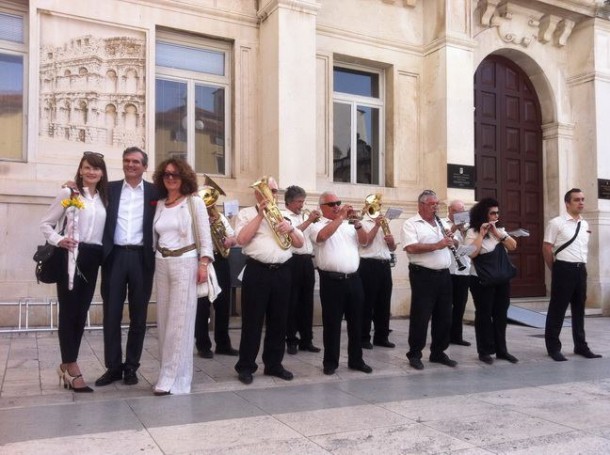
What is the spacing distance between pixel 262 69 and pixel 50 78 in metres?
3.19

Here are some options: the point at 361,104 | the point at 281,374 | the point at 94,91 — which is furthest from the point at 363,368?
the point at 361,104

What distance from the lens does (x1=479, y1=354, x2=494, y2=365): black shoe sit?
22.8 feet

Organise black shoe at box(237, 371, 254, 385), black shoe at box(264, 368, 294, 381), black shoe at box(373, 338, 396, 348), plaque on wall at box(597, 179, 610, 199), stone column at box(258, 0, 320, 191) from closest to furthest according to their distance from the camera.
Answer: black shoe at box(237, 371, 254, 385), black shoe at box(264, 368, 294, 381), black shoe at box(373, 338, 396, 348), stone column at box(258, 0, 320, 191), plaque on wall at box(597, 179, 610, 199)

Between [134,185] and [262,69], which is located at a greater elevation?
[262,69]

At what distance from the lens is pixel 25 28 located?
8641 mm

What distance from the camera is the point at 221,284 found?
7.12 meters

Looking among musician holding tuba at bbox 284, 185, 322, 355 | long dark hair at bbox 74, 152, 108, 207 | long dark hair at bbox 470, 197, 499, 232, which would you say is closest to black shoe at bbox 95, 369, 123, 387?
long dark hair at bbox 74, 152, 108, 207

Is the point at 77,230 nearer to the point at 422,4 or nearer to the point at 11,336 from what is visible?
the point at 11,336

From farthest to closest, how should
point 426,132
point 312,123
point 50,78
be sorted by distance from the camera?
point 426,132, point 312,123, point 50,78

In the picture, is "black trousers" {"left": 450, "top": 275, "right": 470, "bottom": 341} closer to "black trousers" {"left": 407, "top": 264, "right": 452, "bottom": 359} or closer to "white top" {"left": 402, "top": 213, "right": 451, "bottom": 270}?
"black trousers" {"left": 407, "top": 264, "right": 452, "bottom": 359}

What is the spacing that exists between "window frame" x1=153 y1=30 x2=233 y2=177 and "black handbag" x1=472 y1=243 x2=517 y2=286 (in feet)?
15.0

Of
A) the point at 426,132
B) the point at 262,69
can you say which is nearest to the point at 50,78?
the point at 262,69

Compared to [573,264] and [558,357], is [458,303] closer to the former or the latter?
[558,357]

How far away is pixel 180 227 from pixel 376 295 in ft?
11.4
